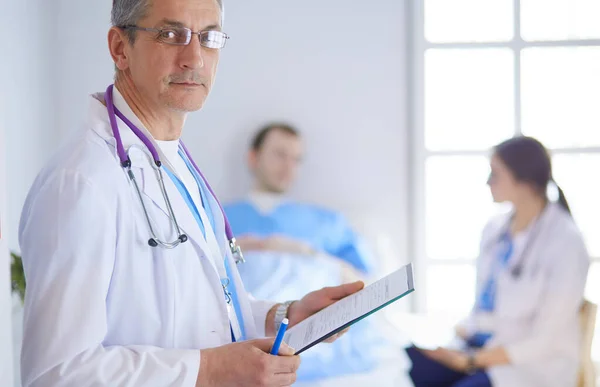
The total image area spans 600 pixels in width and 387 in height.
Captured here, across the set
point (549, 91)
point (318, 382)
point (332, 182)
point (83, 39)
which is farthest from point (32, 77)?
point (549, 91)

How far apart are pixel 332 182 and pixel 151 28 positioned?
2746mm

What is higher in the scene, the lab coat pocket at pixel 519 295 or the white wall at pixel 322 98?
the white wall at pixel 322 98

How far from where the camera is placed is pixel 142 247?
115 centimetres

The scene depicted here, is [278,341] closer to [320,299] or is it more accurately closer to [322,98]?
[320,299]

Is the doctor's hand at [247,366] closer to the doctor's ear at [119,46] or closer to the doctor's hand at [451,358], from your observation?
the doctor's ear at [119,46]

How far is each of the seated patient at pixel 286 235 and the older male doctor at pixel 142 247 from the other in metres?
1.76

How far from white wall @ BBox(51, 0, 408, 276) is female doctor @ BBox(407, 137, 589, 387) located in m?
1.22

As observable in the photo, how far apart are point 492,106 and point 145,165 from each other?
316 centimetres

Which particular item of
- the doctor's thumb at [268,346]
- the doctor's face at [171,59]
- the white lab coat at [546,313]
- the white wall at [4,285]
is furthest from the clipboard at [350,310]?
the white lab coat at [546,313]

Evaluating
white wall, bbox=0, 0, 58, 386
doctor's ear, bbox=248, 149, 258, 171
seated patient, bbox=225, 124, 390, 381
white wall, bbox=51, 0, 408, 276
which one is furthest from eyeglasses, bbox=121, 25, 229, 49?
white wall, bbox=51, 0, 408, 276

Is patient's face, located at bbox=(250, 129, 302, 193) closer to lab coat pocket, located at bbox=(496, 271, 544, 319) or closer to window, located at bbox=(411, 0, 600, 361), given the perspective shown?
window, located at bbox=(411, 0, 600, 361)

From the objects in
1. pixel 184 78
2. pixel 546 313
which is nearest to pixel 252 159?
pixel 546 313

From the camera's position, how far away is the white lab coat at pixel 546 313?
8.18ft

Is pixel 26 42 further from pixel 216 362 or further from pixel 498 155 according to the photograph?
pixel 216 362
